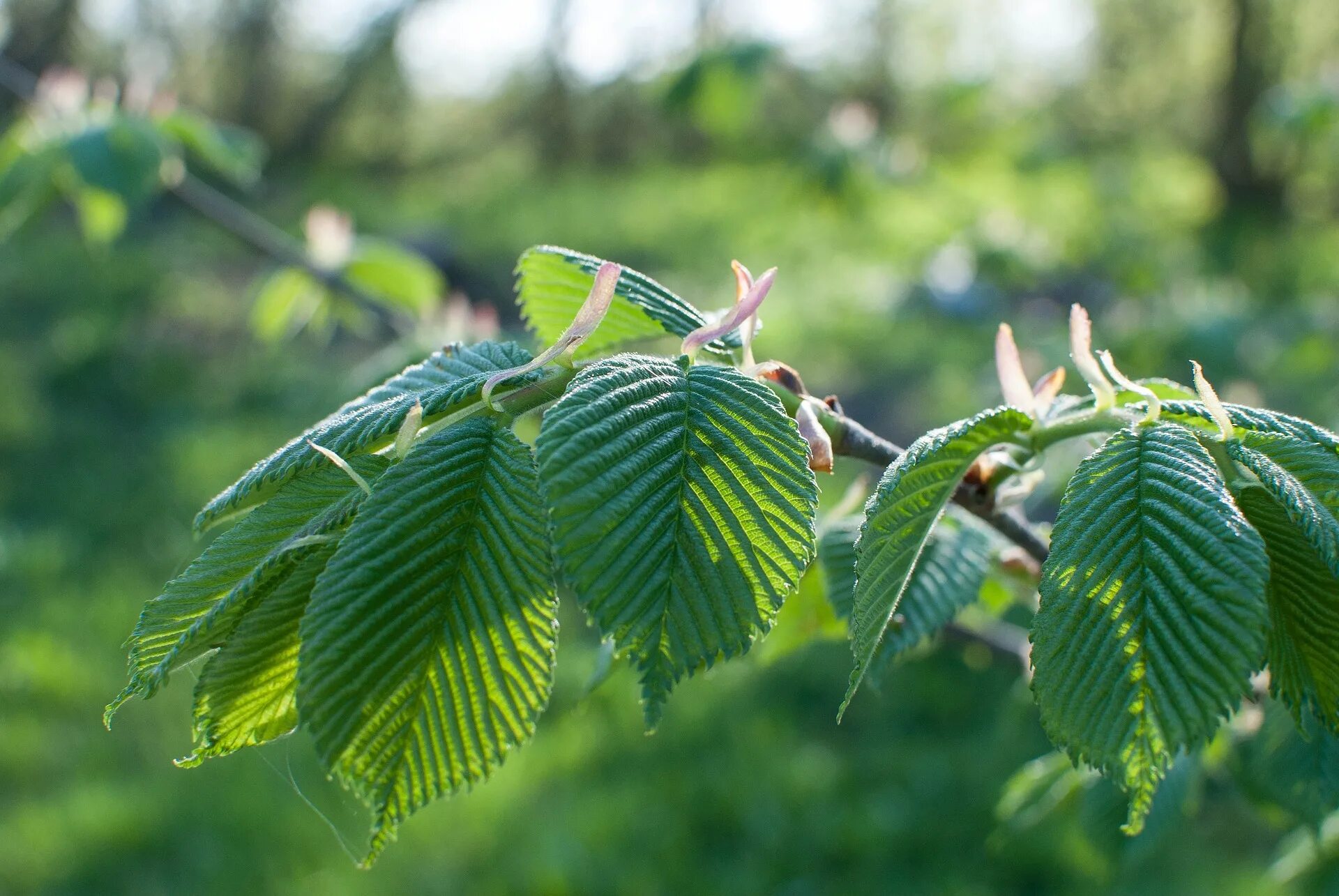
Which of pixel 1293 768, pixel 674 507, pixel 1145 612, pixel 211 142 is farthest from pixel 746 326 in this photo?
pixel 211 142

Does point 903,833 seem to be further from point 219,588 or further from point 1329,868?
point 219,588

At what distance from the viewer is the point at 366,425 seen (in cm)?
59

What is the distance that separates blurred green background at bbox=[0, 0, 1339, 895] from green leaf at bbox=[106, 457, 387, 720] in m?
0.16

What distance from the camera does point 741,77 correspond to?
9.55 ft

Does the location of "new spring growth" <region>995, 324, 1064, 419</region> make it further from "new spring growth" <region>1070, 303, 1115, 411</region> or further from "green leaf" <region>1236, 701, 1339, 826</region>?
"green leaf" <region>1236, 701, 1339, 826</region>

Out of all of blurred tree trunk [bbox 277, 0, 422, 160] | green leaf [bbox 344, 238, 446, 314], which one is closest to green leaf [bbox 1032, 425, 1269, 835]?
green leaf [bbox 344, 238, 446, 314]

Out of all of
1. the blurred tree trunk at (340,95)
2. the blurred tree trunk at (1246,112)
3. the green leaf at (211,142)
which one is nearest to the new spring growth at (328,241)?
the green leaf at (211,142)

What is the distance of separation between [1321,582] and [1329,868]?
3.21 ft

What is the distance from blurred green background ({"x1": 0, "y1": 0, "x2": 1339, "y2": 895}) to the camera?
2654mm

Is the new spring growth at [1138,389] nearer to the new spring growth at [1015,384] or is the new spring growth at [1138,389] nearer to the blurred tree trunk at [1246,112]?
the new spring growth at [1015,384]

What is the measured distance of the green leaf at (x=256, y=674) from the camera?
1.87 ft

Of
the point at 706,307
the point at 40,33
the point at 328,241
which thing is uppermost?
the point at 40,33

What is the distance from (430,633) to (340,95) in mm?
10253

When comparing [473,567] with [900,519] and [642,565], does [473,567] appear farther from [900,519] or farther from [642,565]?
[900,519]
